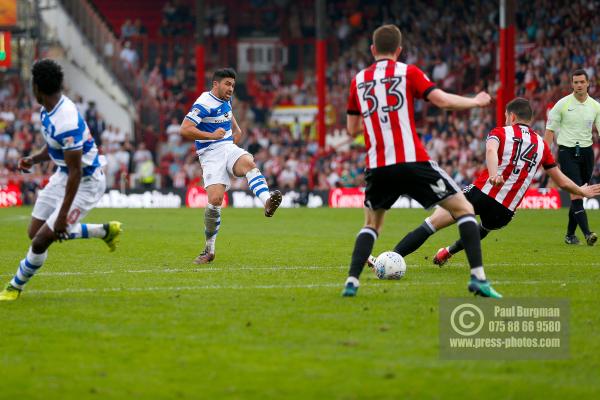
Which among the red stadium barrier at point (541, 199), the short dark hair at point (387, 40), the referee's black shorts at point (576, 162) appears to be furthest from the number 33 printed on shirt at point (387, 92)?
the red stadium barrier at point (541, 199)

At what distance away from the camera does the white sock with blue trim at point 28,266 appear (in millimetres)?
8672

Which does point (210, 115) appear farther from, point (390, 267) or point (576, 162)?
point (576, 162)

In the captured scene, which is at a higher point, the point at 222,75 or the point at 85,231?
the point at 222,75

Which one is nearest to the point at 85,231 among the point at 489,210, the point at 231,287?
the point at 231,287

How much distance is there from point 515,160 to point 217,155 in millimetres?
3573

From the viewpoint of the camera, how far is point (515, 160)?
10680 mm

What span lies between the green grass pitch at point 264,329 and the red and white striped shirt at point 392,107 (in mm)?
1195

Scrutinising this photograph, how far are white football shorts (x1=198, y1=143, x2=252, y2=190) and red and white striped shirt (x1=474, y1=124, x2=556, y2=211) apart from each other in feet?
10.1

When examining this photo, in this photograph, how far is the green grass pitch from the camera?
577 centimetres

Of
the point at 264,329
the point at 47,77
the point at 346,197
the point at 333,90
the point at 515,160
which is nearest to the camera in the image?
the point at 264,329

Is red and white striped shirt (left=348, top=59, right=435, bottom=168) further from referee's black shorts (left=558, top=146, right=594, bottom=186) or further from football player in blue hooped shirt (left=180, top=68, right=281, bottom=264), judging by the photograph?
referee's black shorts (left=558, top=146, right=594, bottom=186)

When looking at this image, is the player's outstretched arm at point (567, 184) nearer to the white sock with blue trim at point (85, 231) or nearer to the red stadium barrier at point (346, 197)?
the white sock with blue trim at point (85, 231)

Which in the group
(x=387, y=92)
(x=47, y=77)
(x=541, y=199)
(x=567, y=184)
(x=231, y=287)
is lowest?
(x=541, y=199)

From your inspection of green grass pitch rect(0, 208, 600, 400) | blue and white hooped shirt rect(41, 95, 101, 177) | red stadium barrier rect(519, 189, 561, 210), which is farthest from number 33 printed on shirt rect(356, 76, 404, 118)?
red stadium barrier rect(519, 189, 561, 210)
